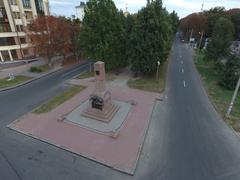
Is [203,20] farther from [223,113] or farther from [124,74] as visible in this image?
[223,113]

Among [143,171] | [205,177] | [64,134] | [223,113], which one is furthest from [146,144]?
[223,113]

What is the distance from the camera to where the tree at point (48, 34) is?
2476cm

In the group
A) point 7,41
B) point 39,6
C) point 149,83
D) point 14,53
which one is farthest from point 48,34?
point 149,83

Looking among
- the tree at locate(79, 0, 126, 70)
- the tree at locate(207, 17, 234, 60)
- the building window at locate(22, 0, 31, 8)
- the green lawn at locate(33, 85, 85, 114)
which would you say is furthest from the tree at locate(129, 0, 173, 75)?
the building window at locate(22, 0, 31, 8)

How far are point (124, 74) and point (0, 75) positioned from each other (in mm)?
19563

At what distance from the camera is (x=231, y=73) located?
61.6 feet

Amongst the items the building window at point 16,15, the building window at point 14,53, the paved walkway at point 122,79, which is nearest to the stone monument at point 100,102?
the paved walkway at point 122,79

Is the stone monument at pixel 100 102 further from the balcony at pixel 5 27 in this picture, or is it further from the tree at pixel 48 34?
the balcony at pixel 5 27

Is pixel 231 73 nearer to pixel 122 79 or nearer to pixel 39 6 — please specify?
pixel 122 79

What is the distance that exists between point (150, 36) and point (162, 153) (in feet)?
48.1

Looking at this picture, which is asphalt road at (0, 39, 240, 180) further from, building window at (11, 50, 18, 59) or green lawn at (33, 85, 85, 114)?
building window at (11, 50, 18, 59)

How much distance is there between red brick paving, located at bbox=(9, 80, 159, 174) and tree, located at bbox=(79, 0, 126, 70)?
1025 centimetres

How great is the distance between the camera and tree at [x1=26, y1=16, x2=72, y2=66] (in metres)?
24.8

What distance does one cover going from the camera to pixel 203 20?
49.0 m
